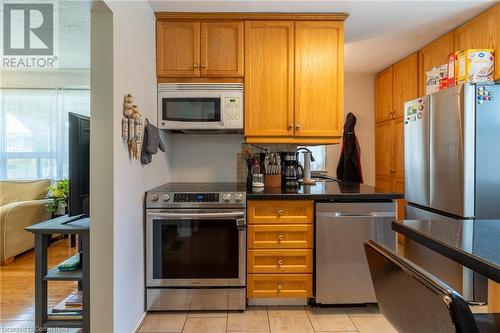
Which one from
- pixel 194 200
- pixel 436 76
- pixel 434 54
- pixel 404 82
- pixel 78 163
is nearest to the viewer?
pixel 78 163

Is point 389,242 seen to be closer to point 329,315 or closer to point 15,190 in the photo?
point 329,315

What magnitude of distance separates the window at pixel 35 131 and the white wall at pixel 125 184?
2640 millimetres

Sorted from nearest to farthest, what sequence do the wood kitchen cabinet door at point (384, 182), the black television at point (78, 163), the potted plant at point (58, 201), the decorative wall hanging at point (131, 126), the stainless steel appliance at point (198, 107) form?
the black television at point (78, 163), the decorative wall hanging at point (131, 126), the stainless steel appliance at point (198, 107), the potted plant at point (58, 201), the wood kitchen cabinet door at point (384, 182)

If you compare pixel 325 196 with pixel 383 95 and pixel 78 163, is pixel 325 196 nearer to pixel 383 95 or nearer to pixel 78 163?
pixel 78 163

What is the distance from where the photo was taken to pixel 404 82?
339 cm

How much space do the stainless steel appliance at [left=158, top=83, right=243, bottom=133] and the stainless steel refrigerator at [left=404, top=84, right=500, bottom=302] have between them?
1614 millimetres

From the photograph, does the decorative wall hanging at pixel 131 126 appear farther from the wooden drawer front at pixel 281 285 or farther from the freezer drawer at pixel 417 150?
the freezer drawer at pixel 417 150

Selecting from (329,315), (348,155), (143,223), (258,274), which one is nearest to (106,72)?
(143,223)

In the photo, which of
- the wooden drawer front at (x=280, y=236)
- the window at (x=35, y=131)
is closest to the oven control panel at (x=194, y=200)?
the wooden drawer front at (x=280, y=236)

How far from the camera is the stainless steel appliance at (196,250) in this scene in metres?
2.04

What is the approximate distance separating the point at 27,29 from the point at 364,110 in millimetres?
3937

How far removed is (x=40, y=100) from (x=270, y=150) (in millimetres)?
3457

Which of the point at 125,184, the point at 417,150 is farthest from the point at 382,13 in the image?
the point at 125,184

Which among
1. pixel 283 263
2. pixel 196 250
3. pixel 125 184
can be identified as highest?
pixel 125 184
